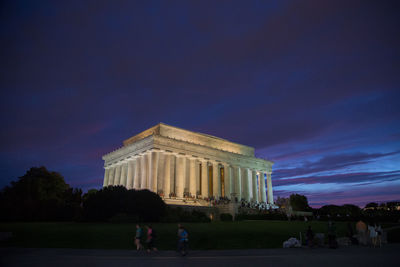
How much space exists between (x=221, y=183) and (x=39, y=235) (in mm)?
49837

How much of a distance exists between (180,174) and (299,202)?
48.8 m

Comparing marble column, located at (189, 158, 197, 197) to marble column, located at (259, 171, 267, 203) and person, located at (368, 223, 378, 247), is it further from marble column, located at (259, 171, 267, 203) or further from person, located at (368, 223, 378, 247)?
person, located at (368, 223, 378, 247)

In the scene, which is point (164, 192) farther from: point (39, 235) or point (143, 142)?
point (39, 235)

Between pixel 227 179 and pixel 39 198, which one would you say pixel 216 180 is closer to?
pixel 227 179

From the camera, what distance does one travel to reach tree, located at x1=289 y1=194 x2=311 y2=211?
8588 centimetres

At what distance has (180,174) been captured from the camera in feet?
185

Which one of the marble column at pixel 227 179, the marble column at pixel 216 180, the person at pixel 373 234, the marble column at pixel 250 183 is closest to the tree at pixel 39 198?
the marble column at pixel 216 180

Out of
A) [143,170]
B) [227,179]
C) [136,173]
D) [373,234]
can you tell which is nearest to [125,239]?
[373,234]

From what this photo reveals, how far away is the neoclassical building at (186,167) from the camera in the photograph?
53344 mm

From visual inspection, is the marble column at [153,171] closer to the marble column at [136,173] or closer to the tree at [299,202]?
the marble column at [136,173]

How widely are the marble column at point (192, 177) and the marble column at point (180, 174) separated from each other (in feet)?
5.94

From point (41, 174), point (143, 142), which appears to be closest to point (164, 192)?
point (143, 142)

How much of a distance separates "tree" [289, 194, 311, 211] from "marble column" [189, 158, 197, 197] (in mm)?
40891

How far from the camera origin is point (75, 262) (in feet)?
41.0
